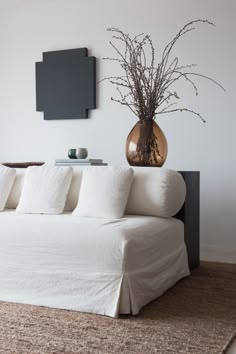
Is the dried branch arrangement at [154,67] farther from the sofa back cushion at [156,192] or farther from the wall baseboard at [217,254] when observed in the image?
the wall baseboard at [217,254]

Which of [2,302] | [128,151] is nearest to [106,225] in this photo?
[2,302]

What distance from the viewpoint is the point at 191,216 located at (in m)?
3.40

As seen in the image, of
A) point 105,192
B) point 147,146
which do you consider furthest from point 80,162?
point 105,192

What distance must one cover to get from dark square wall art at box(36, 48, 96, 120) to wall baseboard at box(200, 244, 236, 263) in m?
1.73

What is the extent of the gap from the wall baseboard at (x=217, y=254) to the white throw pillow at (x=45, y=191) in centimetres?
150

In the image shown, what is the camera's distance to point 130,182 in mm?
2875

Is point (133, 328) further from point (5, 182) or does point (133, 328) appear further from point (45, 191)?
point (5, 182)

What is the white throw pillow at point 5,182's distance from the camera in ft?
10.5

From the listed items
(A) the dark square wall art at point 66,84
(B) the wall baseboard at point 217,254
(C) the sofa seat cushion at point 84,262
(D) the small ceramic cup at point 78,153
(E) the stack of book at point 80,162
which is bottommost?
(B) the wall baseboard at point 217,254

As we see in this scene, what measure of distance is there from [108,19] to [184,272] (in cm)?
263

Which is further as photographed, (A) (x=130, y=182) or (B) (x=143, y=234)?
(A) (x=130, y=182)

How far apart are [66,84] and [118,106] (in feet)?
Answer: 2.00

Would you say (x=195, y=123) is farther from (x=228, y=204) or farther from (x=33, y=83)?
(x=33, y=83)

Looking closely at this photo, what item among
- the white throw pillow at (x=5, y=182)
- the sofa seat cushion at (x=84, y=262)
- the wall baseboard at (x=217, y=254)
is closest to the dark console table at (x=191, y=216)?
the wall baseboard at (x=217, y=254)
